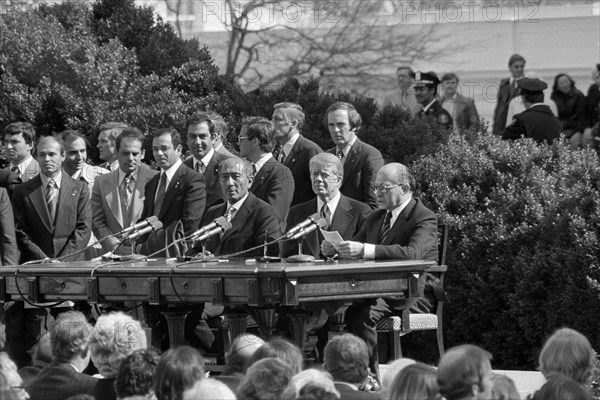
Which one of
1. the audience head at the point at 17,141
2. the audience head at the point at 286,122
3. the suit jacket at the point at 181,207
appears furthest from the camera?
the audience head at the point at 17,141

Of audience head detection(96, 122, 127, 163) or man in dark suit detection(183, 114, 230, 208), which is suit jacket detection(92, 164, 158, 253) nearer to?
man in dark suit detection(183, 114, 230, 208)

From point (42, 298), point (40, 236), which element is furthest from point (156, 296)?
point (40, 236)

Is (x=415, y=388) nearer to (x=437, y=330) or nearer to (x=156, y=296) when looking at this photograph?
(x=156, y=296)

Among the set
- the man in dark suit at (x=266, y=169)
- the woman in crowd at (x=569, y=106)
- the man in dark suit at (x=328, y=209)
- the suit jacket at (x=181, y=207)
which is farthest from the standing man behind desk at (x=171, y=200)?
the woman in crowd at (x=569, y=106)

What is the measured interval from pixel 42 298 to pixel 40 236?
7.40 feet

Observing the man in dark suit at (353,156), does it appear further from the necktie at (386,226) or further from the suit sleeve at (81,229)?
the suit sleeve at (81,229)

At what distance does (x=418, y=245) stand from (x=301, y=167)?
7.67 ft

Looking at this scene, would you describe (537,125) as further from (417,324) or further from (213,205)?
(417,324)

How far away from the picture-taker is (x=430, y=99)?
18.2 metres

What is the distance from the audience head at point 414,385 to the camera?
7.02m

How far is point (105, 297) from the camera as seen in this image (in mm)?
10961

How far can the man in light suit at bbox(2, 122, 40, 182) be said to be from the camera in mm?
14547

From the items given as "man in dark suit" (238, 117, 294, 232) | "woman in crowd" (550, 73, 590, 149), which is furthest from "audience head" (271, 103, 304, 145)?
"woman in crowd" (550, 73, 590, 149)

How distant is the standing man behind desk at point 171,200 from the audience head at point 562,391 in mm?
6266
